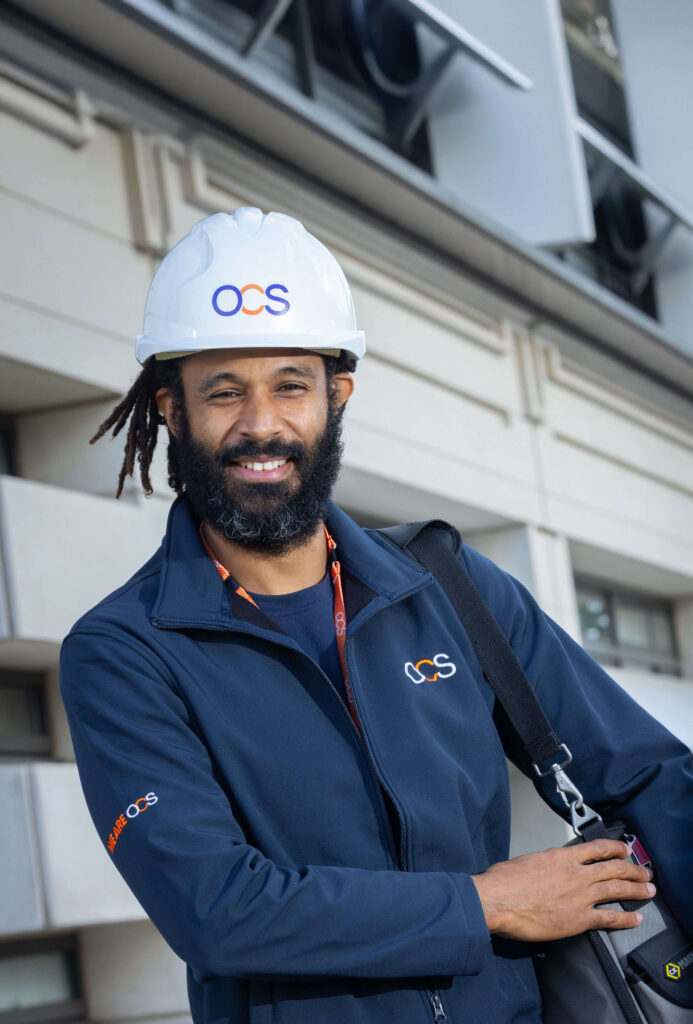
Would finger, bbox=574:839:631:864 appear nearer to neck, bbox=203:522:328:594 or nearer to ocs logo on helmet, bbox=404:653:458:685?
ocs logo on helmet, bbox=404:653:458:685

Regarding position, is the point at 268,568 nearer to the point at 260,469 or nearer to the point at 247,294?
the point at 260,469

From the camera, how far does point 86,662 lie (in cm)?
204

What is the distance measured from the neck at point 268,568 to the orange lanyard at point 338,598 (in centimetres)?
2

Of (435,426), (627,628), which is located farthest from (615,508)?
(435,426)

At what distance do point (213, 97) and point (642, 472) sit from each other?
16.4 ft

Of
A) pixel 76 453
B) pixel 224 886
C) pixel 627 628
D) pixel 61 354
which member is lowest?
pixel 224 886

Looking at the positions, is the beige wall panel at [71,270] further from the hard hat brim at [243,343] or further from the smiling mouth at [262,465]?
the smiling mouth at [262,465]

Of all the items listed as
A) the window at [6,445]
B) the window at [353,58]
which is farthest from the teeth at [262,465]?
the window at [353,58]

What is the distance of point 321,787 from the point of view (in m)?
2.02

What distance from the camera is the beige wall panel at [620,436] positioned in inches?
354

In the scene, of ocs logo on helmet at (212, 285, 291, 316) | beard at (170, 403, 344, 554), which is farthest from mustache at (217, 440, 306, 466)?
ocs logo on helmet at (212, 285, 291, 316)

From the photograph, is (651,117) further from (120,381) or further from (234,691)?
(234,691)

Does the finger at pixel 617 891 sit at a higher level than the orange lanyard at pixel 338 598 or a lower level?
lower

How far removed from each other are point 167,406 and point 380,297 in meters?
4.93
